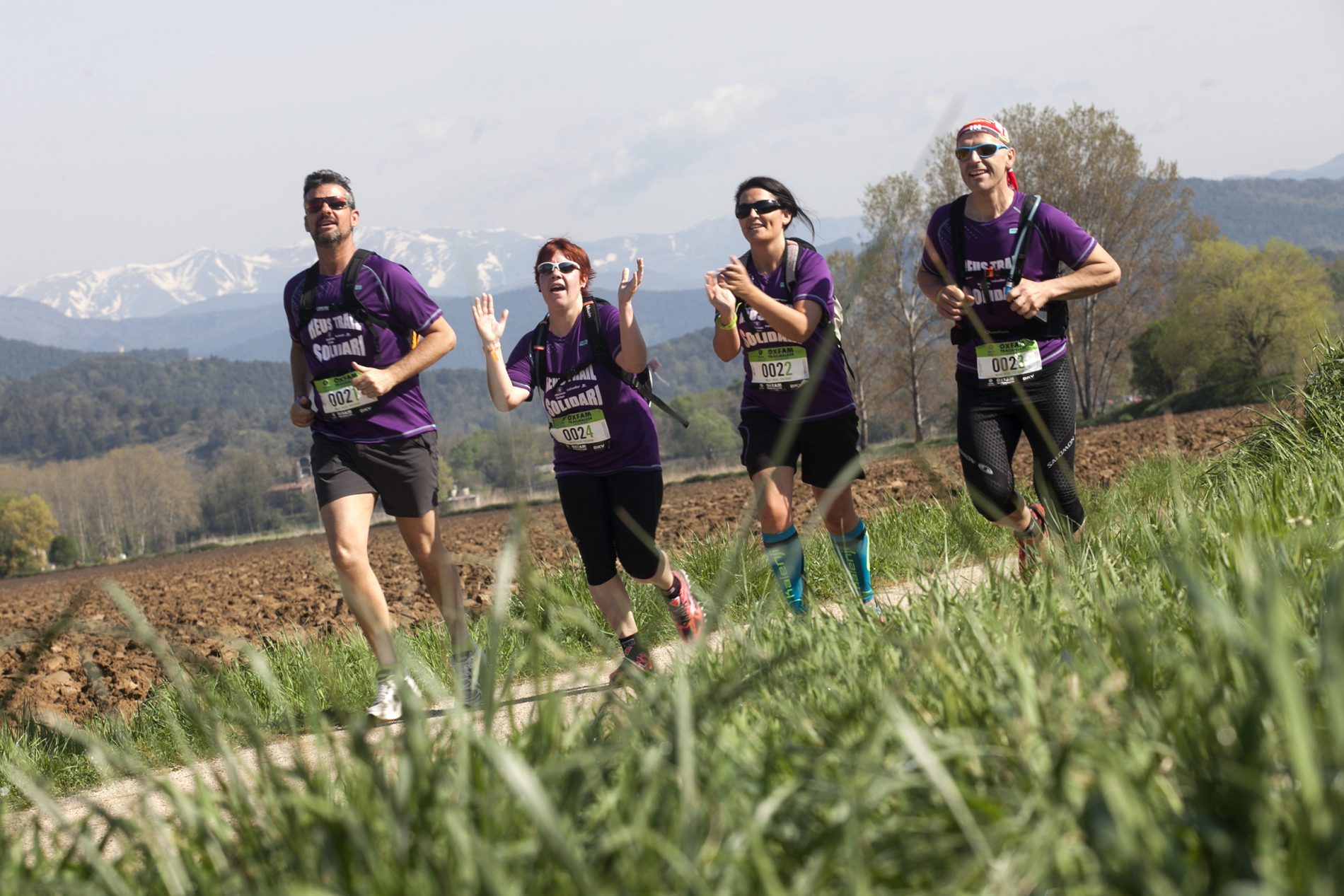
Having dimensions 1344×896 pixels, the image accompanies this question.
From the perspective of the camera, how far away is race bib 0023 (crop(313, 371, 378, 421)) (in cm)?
577

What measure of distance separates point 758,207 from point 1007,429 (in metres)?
1.58

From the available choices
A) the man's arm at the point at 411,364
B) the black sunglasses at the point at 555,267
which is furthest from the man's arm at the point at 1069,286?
the man's arm at the point at 411,364

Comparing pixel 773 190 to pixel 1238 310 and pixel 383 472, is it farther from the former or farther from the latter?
pixel 1238 310

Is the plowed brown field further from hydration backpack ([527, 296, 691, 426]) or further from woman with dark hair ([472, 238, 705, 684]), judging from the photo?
hydration backpack ([527, 296, 691, 426])

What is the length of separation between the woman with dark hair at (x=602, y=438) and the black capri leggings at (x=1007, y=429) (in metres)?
1.47

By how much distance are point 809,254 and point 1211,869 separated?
473 cm

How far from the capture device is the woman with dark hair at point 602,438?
581 centimetres

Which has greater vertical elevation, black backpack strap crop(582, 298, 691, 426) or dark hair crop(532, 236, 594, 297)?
dark hair crop(532, 236, 594, 297)

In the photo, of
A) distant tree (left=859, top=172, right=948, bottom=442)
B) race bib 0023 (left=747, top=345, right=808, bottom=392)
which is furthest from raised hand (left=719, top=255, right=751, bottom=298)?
distant tree (left=859, top=172, right=948, bottom=442)

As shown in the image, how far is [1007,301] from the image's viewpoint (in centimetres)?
558

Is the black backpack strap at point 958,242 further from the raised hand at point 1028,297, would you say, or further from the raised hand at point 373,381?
the raised hand at point 373,381

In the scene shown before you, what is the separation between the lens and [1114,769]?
5.15 feet

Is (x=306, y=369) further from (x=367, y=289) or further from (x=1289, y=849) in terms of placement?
(x=1289, y=849)

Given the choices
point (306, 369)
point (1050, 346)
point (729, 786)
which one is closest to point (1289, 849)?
point (729, 786)
